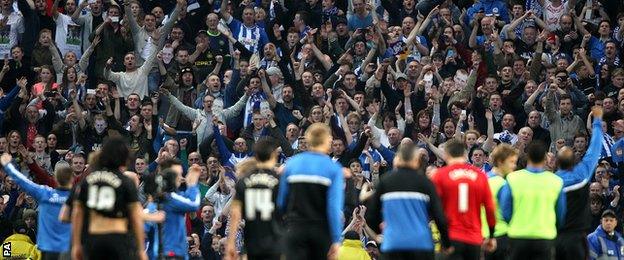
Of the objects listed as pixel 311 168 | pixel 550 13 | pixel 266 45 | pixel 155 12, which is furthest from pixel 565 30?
pixel 311 168

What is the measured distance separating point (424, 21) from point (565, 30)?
2522 mm

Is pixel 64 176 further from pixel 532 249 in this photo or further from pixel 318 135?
pixel 532 249

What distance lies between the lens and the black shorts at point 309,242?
54.0 feet

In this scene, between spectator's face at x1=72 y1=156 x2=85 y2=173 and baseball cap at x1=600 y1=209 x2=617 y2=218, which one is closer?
baseball cap at x1=600 y1=209 x2=617 y2=218

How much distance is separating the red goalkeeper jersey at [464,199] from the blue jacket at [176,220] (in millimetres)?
3382

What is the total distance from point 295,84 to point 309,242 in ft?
39.5

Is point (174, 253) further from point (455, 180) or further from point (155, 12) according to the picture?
point (155, 12)

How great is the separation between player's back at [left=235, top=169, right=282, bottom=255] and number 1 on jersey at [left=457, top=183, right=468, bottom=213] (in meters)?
1.88

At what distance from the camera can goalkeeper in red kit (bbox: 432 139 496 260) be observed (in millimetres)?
16984

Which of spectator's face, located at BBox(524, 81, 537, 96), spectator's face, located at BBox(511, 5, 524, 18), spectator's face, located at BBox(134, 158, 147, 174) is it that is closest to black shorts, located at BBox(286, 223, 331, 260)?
spectator's face, located at BBox(134, 158, 147, 174)

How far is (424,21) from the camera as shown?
30.2 meters

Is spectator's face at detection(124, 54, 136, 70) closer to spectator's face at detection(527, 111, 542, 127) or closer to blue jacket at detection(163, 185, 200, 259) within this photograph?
spectator's face at detection(527, 111, 542, 127)

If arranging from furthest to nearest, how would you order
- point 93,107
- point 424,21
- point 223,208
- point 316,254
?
point 424,21 → point 93,107 → point 223,208 → point 316,254

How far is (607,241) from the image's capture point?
2316cm
